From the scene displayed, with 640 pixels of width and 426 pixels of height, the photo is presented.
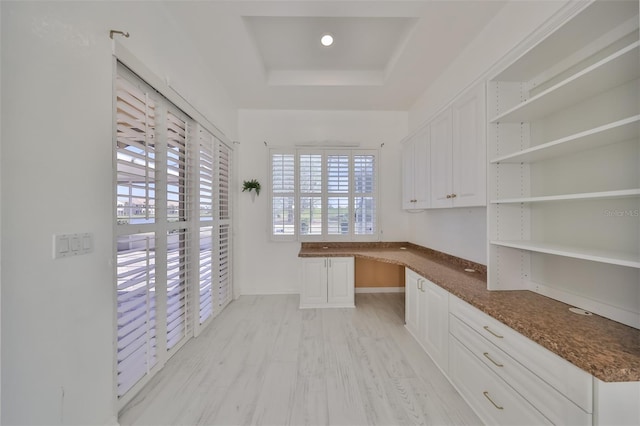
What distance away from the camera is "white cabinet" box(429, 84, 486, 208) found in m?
1.69

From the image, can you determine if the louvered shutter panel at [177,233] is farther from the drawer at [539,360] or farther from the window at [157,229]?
the drawer at [539,360]

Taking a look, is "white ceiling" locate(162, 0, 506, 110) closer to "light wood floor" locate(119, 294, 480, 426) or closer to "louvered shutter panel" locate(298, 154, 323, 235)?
"louvered shutter panel" locate(298, 154, 323, 235)

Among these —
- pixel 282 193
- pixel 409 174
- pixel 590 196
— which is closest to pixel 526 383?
pixel 590 196

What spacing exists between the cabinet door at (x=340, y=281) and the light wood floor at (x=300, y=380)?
386 mm

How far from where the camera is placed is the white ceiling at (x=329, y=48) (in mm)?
1805

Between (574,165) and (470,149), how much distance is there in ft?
2.02

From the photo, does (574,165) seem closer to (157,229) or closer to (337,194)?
(337,194)

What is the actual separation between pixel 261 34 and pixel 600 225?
296 centimetres

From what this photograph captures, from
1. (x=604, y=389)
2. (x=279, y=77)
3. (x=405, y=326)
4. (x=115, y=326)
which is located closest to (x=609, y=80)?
(x=604, y=389)

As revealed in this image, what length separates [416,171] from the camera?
8.98 feet

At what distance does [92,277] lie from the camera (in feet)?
3.97

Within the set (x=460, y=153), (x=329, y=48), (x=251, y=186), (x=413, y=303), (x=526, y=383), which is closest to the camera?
(x=526, y=383)

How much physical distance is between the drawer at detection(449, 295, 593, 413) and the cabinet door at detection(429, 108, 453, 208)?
1067mm

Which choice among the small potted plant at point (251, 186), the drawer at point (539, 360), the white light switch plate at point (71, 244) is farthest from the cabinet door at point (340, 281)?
the white light switch plate at point (71, 244)
